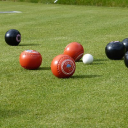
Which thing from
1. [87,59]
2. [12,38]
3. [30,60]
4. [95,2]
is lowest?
[95,2]

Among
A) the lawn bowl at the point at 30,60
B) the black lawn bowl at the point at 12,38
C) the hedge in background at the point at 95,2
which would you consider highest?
the lawn bowl at the point at 30,60

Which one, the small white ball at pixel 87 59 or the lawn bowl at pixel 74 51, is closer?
the small white ball at pixel 87 59

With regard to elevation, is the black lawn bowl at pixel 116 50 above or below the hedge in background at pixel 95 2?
above

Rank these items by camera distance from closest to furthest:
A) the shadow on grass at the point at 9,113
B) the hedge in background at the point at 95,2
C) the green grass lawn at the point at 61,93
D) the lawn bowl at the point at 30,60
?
the green grass lawn at the point at 61,93 < the shadow on grass at the point at 9,113 < the lawn bowl at the point at 30,60 < the hedge in background at the point at 95,2

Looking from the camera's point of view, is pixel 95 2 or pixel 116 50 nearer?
pixel 116 50

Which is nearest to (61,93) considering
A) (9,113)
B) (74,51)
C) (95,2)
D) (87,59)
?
(9,113)

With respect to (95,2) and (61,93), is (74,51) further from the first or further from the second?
(95,2)

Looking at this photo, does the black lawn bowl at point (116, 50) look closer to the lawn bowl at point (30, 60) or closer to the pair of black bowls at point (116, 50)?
the pair of black bowls at point (116, 50)

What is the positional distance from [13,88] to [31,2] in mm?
29260

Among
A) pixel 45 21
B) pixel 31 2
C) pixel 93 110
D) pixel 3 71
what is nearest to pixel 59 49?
pixel 3 71

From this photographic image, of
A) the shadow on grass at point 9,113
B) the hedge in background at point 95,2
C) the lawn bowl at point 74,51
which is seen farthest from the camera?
the hedge in background at point 95,2

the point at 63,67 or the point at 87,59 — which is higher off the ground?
the point at 63,67

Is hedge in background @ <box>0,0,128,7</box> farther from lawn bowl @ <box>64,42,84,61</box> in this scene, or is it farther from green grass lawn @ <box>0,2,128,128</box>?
lawn bowl @ <box>64,42,84,61</box>

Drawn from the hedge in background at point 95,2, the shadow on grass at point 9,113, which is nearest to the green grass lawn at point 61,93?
the shadow on grass at point 9,113
